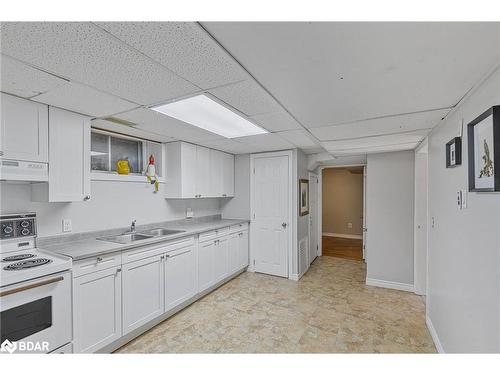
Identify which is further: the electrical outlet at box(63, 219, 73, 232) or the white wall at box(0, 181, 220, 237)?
the electrical outlet at box(63, 219, 73, 232)

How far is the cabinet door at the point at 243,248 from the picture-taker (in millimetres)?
4121

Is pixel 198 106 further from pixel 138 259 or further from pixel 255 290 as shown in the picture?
pixel 255 290

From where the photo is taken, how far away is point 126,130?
106 inches

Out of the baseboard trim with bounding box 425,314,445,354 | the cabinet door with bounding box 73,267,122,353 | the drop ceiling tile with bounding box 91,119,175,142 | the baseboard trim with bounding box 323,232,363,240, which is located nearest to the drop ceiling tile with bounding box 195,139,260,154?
the drop ceiling tile with bounding box 91,119,175,142

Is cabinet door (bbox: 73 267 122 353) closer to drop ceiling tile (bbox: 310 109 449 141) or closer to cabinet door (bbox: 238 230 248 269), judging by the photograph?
cabinet door (bbox: 238 230 248 269)

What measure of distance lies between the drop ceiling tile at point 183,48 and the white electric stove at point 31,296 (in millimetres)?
→ 1627

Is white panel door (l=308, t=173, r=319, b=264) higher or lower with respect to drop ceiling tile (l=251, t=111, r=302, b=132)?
lower

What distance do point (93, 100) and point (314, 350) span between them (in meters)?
2.83

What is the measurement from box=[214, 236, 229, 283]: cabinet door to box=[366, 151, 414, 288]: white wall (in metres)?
2.26

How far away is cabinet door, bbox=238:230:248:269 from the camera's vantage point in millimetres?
4121

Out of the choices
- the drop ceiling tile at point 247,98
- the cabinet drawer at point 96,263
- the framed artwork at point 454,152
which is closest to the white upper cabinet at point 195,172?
the cabinet drawer at point 96,263

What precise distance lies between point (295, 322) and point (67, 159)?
280 cm

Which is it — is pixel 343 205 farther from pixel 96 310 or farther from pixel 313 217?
pixel 96 310

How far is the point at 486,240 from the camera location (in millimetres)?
1355
